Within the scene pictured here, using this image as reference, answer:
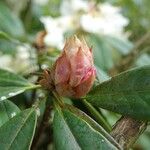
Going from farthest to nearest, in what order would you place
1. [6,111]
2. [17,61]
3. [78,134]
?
[17,61] → [6,111] → [78,134]

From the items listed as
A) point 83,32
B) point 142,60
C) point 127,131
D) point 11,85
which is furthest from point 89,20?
point 127,131

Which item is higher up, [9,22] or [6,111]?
[9,22]

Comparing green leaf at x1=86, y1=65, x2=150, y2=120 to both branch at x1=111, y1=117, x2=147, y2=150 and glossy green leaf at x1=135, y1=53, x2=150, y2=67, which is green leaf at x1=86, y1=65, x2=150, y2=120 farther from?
glossy green leaf at x1=135, y1=53, x2=150, y2=67

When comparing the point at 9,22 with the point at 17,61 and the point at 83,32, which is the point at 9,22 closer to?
the point at 17,61

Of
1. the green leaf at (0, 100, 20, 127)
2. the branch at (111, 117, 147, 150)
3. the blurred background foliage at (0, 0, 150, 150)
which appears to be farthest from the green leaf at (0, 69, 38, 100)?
the blurred background foliage at (0, 0, 150, 150)

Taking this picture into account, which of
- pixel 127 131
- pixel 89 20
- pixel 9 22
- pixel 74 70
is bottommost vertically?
pixel 127 131

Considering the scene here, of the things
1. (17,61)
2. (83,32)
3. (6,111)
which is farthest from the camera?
(83,32)

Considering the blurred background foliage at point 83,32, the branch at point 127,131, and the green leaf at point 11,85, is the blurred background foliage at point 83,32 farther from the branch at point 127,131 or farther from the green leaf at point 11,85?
the branch at point 127,131
